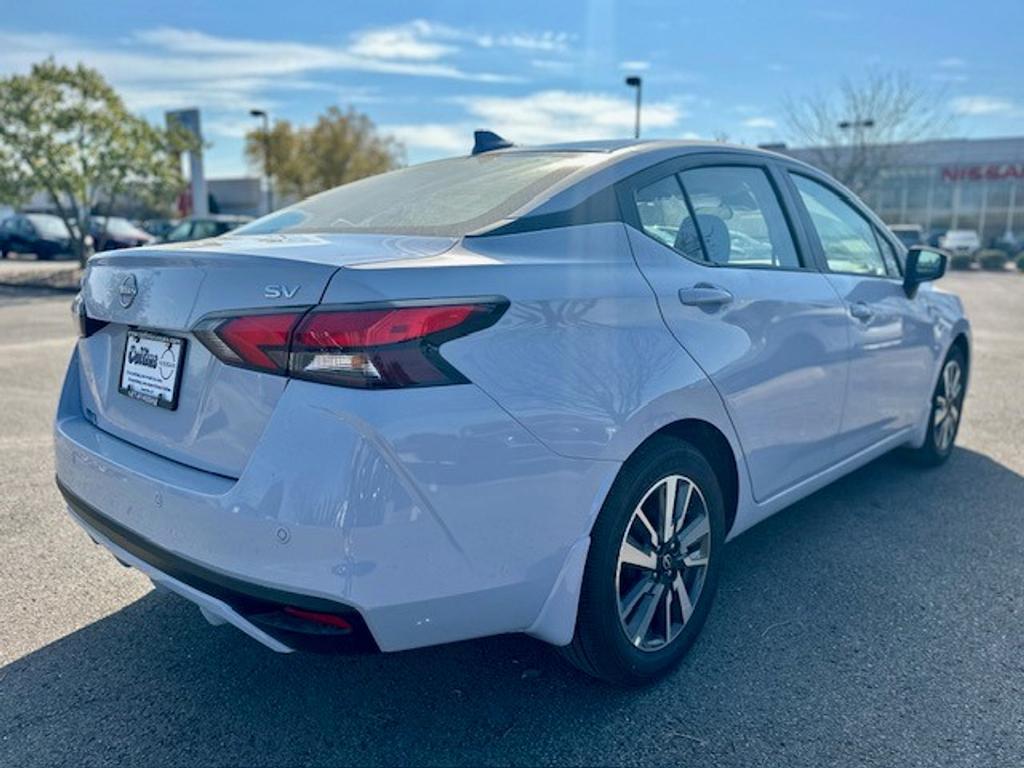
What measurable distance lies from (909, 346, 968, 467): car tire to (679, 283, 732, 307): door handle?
2524 mm

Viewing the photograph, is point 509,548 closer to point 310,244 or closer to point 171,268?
point 310,244

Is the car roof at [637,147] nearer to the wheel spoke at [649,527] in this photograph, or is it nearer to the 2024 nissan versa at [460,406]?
the 2024 nissan versa at [460,406]

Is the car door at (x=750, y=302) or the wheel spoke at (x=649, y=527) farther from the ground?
the car door at (x=750, y=302)

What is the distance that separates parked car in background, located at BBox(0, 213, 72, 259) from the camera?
88.1 feet

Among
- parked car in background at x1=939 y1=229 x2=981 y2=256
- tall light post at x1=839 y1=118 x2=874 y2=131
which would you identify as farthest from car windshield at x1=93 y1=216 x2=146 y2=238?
parked car in background at x1=939 y1=229 x2=981 y2=256

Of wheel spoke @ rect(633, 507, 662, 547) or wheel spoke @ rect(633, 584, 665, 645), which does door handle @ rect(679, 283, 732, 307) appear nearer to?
wheel spoke @ rect(633, 507, 662, 547)

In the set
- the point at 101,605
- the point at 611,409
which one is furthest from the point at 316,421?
the point at 101,605

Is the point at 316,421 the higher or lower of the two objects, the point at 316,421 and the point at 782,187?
the lower

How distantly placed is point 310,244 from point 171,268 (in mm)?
372

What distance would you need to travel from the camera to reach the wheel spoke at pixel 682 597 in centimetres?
264

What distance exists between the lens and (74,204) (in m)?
19.5

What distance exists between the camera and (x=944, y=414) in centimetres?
481

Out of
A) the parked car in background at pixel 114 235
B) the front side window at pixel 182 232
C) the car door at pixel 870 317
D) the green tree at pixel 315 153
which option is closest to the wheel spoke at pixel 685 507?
the car door at pixel 870 317

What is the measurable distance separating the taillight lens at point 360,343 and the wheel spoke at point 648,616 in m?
1.07
